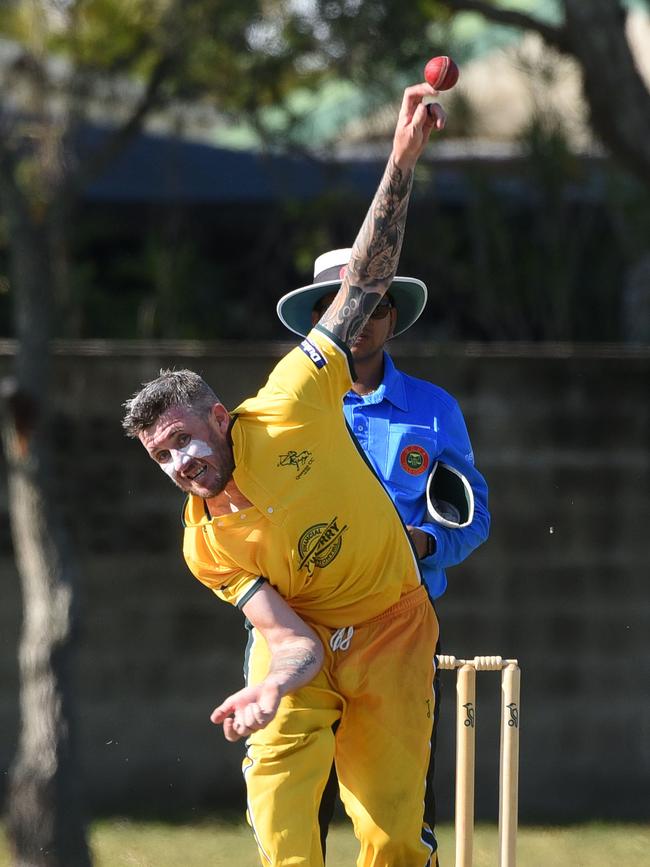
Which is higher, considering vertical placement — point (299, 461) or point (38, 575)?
point (299, 461)

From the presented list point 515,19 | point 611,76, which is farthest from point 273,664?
point 515,19

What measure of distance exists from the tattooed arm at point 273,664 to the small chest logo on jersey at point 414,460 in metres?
0.60

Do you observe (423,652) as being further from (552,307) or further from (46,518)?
(552,307)

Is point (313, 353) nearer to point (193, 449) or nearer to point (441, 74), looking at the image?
point (193, 449)

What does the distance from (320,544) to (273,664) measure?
0.32 m

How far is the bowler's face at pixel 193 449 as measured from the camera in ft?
10.7

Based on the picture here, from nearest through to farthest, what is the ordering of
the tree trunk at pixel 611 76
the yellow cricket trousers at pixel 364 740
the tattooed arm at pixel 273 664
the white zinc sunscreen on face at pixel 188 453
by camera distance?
the tattooed arm at pixel 273 664, the white zinc sunscreen on face at pixel 188 453, the yellow cricket trousers at pixel 364 740, the tree trunk at pixel 611 76

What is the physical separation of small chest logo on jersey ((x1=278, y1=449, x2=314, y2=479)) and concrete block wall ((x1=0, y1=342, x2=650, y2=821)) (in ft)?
8.40

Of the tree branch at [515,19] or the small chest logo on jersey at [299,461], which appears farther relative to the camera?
the tree branch at [515,19]

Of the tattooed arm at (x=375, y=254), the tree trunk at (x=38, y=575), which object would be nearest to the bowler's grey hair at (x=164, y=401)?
the tattooed arm at (x=375, y=254)

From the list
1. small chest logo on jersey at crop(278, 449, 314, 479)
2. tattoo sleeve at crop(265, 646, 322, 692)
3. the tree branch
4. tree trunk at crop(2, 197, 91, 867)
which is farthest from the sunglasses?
the tree branch

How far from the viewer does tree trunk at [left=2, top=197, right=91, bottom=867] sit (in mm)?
4680

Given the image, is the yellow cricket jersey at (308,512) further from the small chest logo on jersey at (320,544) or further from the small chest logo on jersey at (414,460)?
the small chest logo on jersey at (414,460)

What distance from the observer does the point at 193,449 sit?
325 cm
